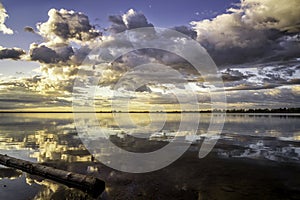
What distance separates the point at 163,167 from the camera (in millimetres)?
16016

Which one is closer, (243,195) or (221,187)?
(243,195)

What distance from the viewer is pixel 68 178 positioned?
38.4 ft

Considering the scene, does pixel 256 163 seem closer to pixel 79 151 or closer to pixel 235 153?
pixel 235 153

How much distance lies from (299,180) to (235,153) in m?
7.94

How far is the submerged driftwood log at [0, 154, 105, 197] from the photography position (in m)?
10.9

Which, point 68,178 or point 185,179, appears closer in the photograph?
point 68,178

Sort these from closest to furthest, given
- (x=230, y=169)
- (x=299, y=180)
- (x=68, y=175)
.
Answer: (x=68, y=175) → (x=299, y=180) → (x=230, y=169)

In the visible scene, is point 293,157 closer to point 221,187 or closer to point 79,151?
point 221,187

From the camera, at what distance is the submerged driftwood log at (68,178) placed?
10906mm

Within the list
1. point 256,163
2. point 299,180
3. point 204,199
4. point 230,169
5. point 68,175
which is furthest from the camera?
point 256,163

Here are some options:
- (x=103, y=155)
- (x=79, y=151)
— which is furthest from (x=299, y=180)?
(x=79, y=151)

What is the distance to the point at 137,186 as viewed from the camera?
39.3ft

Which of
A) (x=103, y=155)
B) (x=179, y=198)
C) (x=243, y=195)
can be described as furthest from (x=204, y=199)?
(x=103, y=155)

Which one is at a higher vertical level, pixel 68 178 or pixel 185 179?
pixel 68 178
